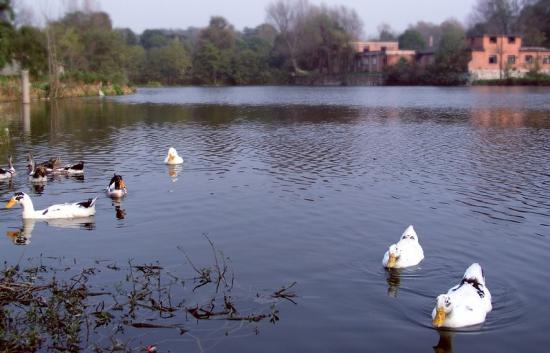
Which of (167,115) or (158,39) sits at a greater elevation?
(158,39)

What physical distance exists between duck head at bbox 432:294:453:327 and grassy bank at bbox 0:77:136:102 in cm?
5099

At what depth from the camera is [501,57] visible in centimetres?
9762

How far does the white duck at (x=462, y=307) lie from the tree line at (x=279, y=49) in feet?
236

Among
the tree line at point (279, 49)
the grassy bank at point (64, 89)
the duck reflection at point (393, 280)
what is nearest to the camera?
the duck reflection at point (393, 280)

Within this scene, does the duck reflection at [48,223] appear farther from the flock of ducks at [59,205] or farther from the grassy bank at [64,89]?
the grassy bank at [64,89]

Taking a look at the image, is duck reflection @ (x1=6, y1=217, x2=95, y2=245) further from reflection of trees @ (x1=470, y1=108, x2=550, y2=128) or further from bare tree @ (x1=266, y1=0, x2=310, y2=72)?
bare tree @ (x1=266, y1=0, x2=310, y2=72)

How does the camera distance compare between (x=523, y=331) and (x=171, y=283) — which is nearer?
(x=523, y=331)

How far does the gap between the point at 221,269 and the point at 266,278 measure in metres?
0.88

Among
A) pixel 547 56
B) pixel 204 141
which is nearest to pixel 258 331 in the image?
pixel 204 141

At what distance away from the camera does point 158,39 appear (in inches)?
6964

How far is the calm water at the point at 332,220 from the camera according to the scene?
347 inches

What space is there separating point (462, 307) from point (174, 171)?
13163 millimetres

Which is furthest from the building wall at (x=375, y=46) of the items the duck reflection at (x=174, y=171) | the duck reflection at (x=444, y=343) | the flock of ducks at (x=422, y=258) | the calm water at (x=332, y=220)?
the duck reflection at (x=444, y=343)

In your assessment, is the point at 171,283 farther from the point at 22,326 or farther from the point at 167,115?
the point at 167,115
